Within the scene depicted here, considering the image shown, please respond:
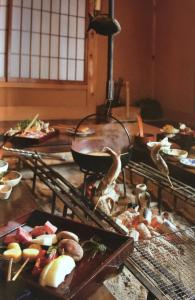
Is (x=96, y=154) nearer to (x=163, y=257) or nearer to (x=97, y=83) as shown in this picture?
(x=163, y=257)

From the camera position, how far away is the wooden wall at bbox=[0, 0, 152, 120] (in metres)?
6.17

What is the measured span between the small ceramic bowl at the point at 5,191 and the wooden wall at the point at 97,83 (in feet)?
13.6

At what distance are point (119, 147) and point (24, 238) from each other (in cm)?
192

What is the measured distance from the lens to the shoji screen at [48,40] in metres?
5.93

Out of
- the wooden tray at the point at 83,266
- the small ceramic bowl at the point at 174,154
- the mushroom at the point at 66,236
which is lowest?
the wooden tray at the point at 83,266

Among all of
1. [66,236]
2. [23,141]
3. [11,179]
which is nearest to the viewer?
[66,236]

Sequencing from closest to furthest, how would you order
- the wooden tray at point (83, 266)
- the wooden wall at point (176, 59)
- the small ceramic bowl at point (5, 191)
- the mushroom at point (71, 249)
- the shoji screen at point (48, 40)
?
the wooden tray at point (83, 266)
the mushroom at point (71, 249)
the small ceramic bowl at point (5, 191)
the shoji screen at point (48, 40)
the wooden wall at point (176, 59)

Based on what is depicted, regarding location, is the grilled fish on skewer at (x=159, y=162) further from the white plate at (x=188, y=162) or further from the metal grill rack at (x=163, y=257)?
the white plate at (x=188, y=162)

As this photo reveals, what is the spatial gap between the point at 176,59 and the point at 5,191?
5193mm

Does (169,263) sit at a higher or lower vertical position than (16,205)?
lower

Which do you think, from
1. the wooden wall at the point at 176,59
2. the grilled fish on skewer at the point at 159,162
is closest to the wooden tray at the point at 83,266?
the grilled fish on skewer at the point at 159,162

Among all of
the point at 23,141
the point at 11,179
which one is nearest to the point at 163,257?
the point at 11,179

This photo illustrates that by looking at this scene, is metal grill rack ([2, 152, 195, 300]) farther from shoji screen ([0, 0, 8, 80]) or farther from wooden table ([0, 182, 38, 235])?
shoji screen ([0, 0, 8, 80])

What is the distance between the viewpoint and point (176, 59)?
21.1 feet
